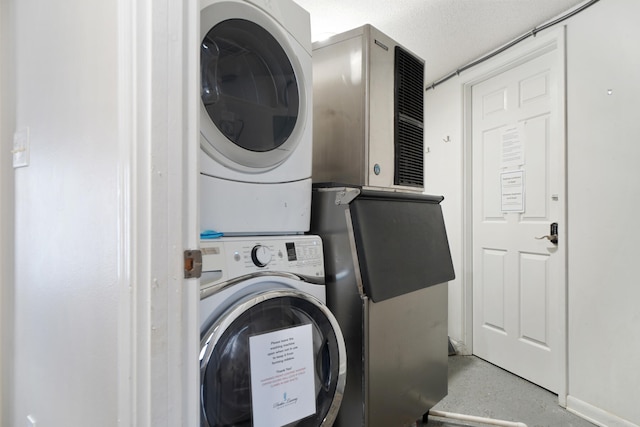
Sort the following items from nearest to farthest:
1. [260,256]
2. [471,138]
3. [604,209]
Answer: [260,256] < [604,209] < [471,138]

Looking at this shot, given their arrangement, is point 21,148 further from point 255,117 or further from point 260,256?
point 260,256

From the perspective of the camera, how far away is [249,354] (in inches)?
40.7

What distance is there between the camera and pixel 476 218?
285 cm

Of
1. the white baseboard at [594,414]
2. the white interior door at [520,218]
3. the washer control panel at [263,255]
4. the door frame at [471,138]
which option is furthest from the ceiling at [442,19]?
the white baseboard at [594,414]

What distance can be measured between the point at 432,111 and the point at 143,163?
3.02 m

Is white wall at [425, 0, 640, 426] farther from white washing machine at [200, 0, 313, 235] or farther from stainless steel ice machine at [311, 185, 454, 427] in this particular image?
white washing machine at [200, 0, 313, 235]

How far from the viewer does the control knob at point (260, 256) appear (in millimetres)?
1104

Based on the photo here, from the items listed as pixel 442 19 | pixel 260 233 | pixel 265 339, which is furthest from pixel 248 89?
pixel 442 19

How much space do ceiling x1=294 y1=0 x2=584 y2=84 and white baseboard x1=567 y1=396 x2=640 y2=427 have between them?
226cm

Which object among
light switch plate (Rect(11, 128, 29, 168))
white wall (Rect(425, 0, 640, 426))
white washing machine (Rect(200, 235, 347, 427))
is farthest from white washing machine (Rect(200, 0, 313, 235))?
white wall (Rect(425, 0, 640, 426))

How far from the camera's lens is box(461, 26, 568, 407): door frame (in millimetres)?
2105

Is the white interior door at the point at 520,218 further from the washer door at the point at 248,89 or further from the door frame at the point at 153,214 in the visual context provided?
the door frame at the point at 153,214

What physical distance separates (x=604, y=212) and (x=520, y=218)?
24.2 inches

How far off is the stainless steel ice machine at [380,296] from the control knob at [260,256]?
344 mm
